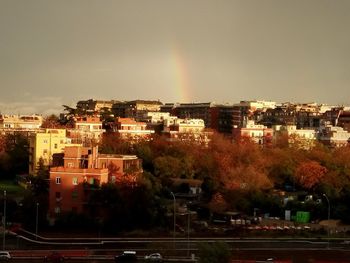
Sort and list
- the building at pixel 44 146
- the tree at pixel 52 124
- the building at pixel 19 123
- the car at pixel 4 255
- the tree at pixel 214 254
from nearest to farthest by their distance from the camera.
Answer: the tree at pixel 214 254 < the car at pixel 4 255 < the building at pixel 44 146 < the tree at pixel 52 124 < the building at pixel 19 123

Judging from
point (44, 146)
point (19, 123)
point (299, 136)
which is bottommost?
point (44, 146)

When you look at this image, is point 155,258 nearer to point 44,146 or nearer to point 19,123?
point 44,146

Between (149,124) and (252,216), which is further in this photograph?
(149,124)

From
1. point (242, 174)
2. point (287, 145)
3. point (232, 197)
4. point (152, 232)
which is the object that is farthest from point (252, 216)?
point (287, 145)

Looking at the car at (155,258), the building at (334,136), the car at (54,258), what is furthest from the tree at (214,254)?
the building at (334,136)

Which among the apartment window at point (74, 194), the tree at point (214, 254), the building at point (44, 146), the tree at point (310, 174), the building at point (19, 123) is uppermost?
the building at point (19, 123)

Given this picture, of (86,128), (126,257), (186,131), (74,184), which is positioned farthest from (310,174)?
(86,128)

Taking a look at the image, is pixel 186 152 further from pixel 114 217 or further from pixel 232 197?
pixel 114 217

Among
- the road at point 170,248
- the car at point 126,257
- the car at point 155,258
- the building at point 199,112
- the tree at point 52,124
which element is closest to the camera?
the car at point 155,258

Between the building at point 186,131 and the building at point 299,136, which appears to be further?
the building at point 186,131

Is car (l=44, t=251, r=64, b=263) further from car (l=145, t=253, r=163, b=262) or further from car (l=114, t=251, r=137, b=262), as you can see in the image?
car (l=145, t=253, r=163, b=262)

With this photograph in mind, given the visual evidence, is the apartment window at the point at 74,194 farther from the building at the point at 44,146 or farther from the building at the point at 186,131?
the building at the point at 186,131
